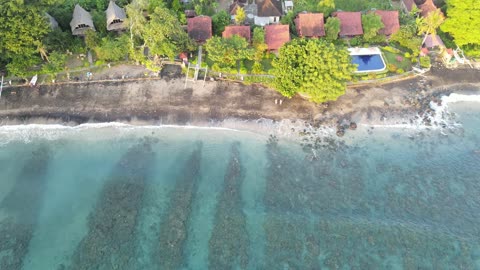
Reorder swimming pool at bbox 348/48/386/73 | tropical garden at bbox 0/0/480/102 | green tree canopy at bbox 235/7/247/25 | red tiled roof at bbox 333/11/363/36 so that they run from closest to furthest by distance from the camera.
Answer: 1. tropical garden at bbox 0/0/480/102
2. swimming pool at bbox 348/48/386/73
3. green tree canopy at bbox 235/7/247/25
4. red tiled roof at bbox 333/11/363/36

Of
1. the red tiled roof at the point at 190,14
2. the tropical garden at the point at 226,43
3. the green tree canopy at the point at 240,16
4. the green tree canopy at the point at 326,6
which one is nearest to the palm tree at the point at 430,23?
the tropical garden at the point at 226,43

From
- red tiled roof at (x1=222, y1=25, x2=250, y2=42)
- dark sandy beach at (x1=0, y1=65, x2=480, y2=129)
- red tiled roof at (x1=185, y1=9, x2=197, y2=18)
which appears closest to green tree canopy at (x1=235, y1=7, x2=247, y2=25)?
red tiled roof at (x1=222, y1=25, x2=250, y2=42)

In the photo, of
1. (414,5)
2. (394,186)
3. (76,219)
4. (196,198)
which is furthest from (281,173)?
(414,5)

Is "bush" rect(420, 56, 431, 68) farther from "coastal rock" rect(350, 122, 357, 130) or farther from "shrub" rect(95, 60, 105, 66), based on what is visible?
"shrub" rect(95, 60, 105, 66)

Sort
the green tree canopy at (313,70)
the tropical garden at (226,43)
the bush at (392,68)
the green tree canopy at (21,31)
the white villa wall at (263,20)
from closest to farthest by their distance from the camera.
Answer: the green tree canopy at (21,31), the green tree canopy at (313,70), the tropical garden at (226,43), the bush at (392,68), the white villa wall at (263,20)

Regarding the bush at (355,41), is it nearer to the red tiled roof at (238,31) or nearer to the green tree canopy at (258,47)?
the green tree canopy at (258,47)

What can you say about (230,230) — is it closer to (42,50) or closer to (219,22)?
(219,22)
